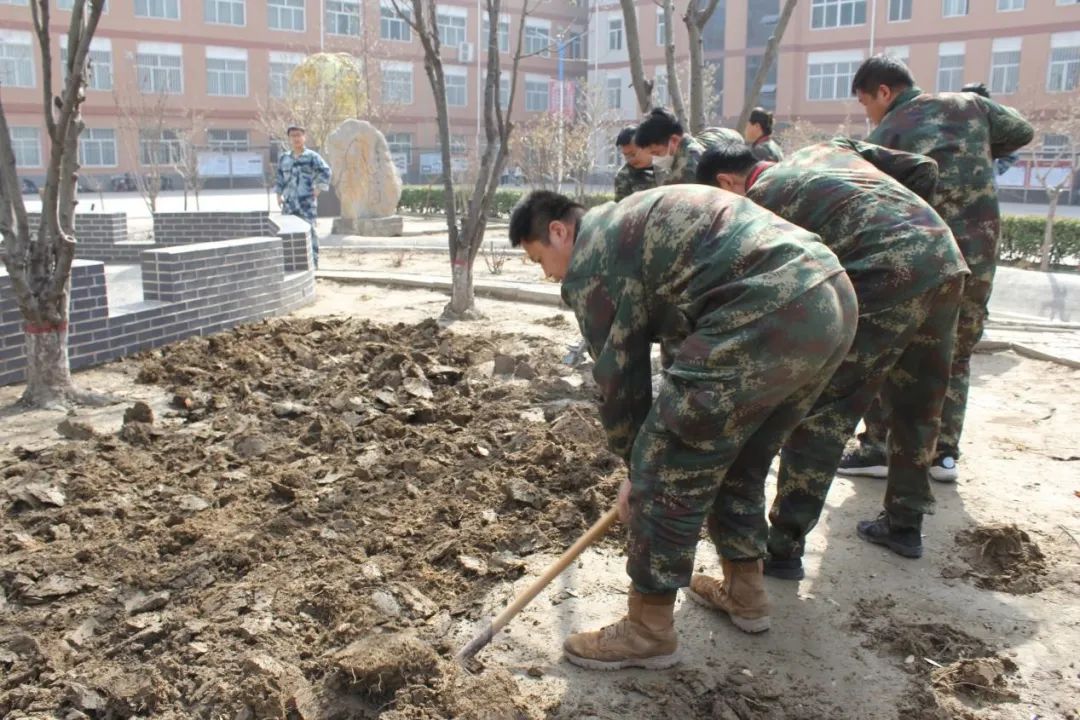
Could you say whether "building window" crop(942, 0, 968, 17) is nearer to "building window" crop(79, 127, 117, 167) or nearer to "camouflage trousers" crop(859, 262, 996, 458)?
"building window" crop(79, 127, 117, 167)

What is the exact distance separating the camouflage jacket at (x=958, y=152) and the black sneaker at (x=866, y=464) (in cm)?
91

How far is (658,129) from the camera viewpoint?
16.8ft

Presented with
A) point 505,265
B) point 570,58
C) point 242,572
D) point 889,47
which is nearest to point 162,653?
point 242,572

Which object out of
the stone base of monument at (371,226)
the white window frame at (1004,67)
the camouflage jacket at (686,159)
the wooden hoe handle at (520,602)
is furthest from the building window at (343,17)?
the wooden hoe handle at (520,602)

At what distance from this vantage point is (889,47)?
36.0 m

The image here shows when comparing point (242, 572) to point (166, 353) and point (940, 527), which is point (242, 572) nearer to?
point (940, 527)

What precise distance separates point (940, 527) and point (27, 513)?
3.44m

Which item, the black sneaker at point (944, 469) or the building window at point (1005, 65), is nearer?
the black sneaker at point (944, 469)

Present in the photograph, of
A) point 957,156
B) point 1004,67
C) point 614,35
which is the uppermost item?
point 614,35

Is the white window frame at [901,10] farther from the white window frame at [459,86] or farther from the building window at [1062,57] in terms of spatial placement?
the white window frame at [459,86]

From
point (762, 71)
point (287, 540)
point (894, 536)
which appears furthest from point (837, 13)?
point (287, 540)

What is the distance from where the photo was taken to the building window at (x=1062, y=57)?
3173cm

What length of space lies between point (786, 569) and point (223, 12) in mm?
40112

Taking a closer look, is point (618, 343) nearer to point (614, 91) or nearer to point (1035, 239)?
point (1035, 239)
